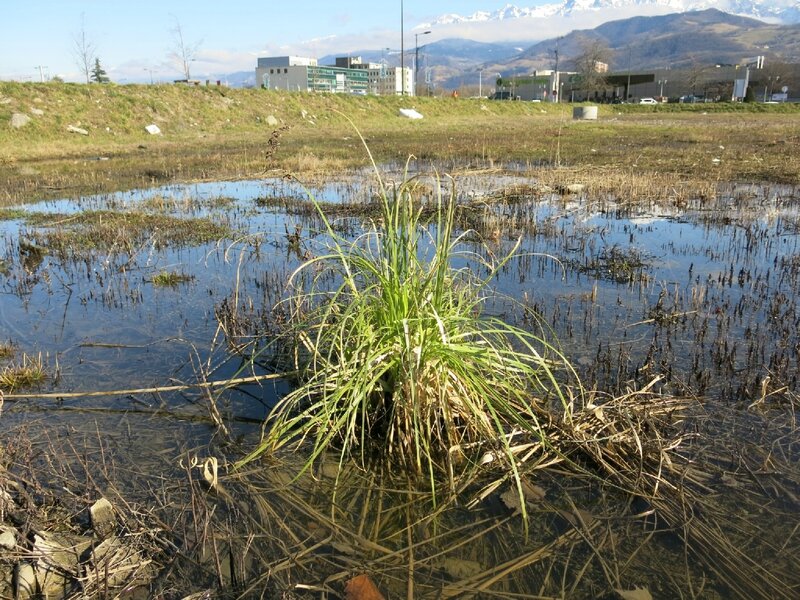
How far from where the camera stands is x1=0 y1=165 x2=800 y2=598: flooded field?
2771 millimetres

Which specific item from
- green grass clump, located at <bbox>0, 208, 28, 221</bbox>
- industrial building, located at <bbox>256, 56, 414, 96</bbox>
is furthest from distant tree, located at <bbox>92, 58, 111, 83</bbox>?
green grass clump, located at <bbox>0, 208, 28, 221</bbox>

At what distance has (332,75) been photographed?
118 m

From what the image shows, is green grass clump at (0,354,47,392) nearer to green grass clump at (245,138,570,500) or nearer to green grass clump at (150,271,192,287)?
green grass clump at (245,138,570,500)

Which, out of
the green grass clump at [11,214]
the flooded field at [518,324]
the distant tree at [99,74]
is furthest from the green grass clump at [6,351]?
the distant tree at [99,74]

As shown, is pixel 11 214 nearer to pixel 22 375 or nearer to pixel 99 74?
pixel 22 375

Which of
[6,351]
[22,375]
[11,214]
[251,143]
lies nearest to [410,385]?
[22,375]

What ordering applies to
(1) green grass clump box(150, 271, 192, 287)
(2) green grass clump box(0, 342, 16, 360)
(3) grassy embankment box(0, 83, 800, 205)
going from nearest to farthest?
(2) green grass clump box(0, 342, 16, 360) → (1) green grass clump box(150, 271, 192, 287) → (3) grassy embankment box(0, 83, 800, 205)

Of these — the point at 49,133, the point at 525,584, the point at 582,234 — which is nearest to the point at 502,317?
the point at 525,584

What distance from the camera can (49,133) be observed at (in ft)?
87.6

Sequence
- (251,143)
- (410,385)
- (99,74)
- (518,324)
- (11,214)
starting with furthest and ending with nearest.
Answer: (99,74) < (251,143) < (11,214) < (518,324) < (410,385)

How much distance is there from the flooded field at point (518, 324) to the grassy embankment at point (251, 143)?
12.9 feet

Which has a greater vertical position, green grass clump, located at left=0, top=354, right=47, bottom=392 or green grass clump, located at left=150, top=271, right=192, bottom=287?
green grass clump, located at left=0, top=354, right=47, bottom=392

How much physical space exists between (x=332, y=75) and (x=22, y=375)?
402 ft

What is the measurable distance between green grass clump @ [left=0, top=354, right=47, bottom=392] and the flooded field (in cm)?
6
